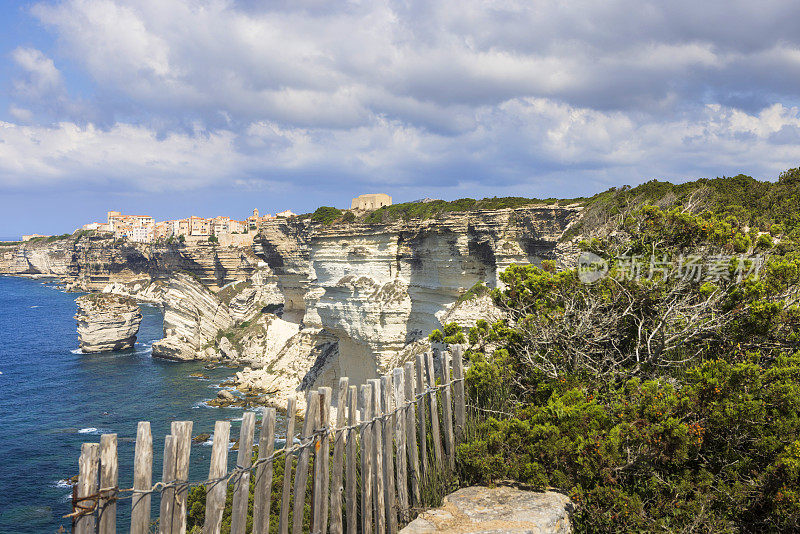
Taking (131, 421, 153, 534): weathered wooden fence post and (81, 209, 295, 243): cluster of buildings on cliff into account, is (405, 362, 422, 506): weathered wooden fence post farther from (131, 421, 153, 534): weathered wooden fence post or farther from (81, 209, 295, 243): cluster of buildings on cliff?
(81, 209, 295, 243): cluster of buildings on cliff

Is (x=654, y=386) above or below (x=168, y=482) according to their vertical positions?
above

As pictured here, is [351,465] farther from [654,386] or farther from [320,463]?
[654,386]

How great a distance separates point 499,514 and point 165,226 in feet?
482

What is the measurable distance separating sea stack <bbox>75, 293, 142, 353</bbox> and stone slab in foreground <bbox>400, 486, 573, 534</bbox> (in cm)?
6025

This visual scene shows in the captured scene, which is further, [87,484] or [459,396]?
[459,396]

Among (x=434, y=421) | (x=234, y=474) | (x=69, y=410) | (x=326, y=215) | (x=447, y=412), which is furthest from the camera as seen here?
(x=326, y=215)

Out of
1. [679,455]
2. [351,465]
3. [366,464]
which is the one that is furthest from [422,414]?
[679,455]

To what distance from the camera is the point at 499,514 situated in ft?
17.4

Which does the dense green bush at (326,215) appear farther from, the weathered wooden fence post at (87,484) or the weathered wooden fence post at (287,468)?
the weathered wooden fence post at (87,484)

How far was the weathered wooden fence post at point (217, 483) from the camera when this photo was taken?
422cm

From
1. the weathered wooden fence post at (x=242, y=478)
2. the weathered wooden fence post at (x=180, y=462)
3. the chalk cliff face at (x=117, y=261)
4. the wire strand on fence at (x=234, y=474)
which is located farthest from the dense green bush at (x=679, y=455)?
the chalk cliff face at (x=117, y=261)

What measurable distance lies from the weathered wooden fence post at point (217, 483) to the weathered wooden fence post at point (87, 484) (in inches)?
32.7

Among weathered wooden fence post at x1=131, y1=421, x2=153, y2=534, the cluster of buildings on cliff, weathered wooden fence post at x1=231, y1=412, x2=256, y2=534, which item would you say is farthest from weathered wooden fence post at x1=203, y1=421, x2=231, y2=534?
the cluster of buildings on cliff

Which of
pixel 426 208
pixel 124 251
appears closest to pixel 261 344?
pixel 426 208
